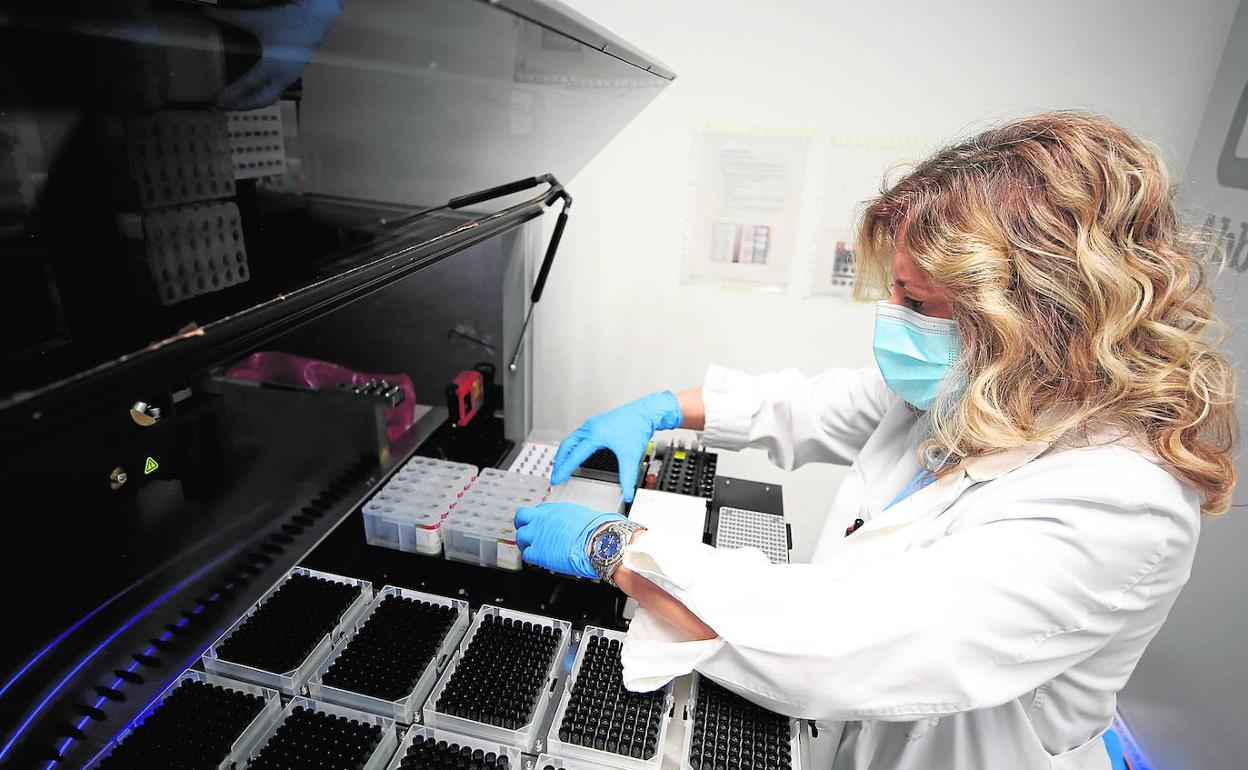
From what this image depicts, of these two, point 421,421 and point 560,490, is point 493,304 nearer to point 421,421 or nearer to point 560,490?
point 421,421

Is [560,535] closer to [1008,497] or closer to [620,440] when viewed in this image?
[620,440]

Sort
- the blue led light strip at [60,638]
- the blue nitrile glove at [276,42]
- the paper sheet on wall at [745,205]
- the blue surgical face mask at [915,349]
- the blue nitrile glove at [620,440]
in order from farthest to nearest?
the paper sheet on wall at [745,205] < the blue nitrile glove at [620,440] < the blue surgical face mask at [915,349] < the blue led light strip at [60,638] < the blue nitrile glove at [276,42]

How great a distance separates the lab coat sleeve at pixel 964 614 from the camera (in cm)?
85

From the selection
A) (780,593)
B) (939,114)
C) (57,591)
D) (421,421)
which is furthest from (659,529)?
(939,114)

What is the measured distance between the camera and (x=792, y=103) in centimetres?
212

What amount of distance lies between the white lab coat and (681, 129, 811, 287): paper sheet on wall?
4.41 ft

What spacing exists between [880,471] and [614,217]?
1.38 meters

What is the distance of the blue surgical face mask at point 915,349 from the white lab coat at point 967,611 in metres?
0.16

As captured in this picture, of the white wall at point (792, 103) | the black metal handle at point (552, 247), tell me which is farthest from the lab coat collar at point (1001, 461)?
the white wall at point (792, 103)

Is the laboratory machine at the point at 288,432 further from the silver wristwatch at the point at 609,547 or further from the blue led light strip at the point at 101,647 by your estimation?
the silver wristwatch at the point at 609,547

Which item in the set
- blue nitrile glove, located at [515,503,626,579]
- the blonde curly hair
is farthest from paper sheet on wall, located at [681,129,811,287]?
blue nitrile glove, located at [515,503,626,579]

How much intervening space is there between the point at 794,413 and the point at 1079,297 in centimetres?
Result: 86

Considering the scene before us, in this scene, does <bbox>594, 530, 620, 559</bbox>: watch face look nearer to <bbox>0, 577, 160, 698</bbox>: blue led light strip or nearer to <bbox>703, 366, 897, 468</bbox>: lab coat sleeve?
<bbox>703, 366, 897, 468</bbox>: lab coat sleeve

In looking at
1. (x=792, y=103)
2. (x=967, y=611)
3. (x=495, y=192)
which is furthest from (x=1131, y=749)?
(x=495, y=192)
